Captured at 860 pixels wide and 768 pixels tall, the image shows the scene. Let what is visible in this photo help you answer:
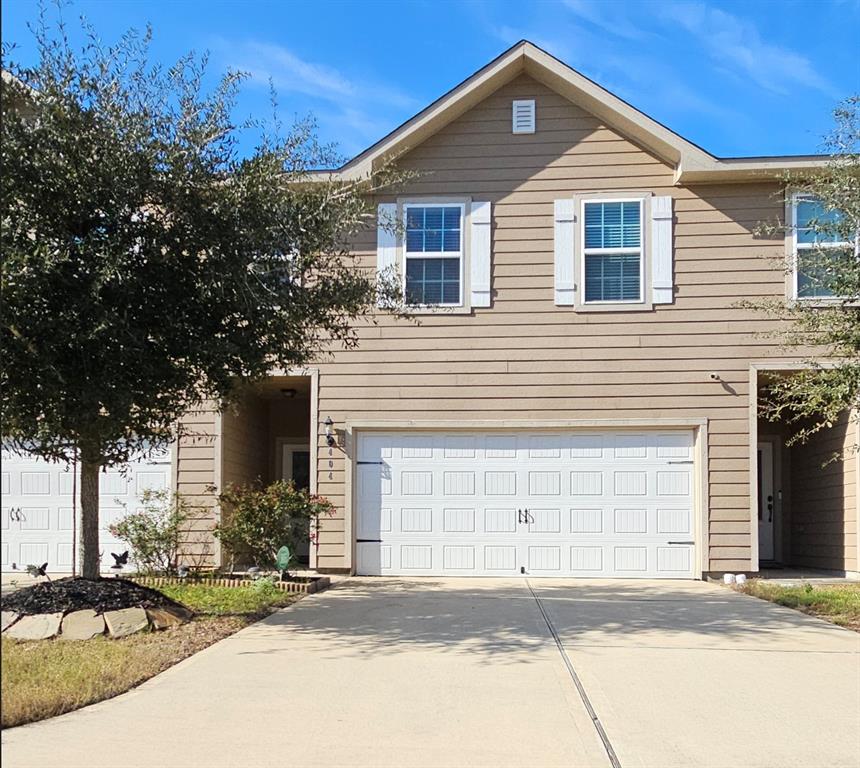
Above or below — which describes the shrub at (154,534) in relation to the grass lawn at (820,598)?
above

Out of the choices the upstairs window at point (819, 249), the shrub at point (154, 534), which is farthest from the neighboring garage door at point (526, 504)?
the upstairs window at point (819, 249)

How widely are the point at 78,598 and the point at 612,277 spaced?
27.5 ft

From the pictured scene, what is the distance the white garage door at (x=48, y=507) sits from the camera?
13.6m

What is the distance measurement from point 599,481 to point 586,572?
1.27 meters

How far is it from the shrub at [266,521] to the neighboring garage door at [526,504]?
4.13ft

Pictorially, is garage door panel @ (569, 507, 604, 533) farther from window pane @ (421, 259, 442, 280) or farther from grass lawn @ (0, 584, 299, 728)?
grass lawn @ (0, 584, 299, 728)

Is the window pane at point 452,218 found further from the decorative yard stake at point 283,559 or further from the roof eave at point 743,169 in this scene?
the decorative yard stake at point 283,559

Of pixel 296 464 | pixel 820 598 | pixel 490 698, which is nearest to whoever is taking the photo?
pixel 490 698

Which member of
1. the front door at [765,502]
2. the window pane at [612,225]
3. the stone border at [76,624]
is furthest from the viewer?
the front door at [765,502]

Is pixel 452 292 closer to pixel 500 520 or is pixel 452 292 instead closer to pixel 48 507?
pixel 500 520

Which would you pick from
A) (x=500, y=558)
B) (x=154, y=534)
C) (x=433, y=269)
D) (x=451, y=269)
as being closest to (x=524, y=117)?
(x=451, y=269)

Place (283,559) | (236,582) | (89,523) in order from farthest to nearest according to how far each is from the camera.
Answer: (236,582) < (283,559) < (89,523)

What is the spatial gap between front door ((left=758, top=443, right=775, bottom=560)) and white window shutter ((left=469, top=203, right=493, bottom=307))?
5585mm

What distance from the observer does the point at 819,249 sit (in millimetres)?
9641
